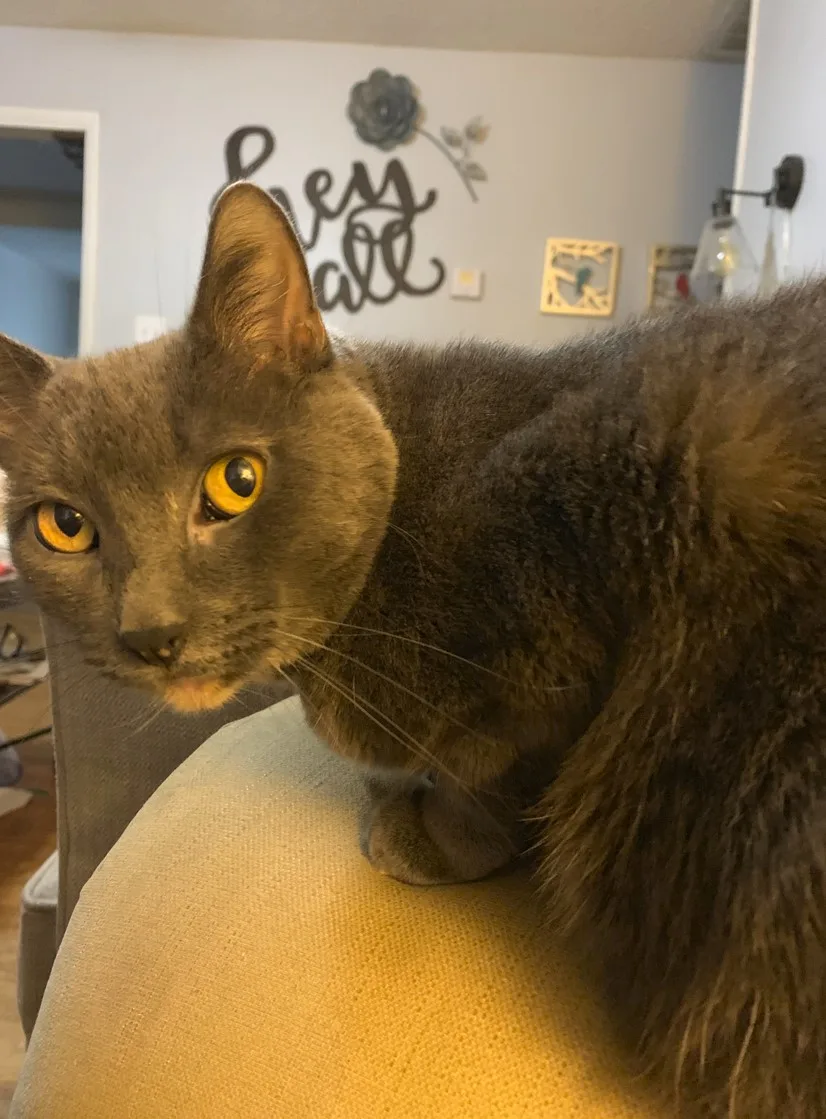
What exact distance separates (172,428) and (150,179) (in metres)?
3.01

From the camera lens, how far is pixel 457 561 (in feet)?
1.99

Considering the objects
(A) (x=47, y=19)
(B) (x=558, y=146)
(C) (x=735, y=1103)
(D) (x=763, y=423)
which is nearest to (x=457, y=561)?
(D) (x=763, y=423)

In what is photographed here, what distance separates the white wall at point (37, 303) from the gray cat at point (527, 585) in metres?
5.53

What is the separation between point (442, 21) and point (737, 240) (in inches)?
56.6

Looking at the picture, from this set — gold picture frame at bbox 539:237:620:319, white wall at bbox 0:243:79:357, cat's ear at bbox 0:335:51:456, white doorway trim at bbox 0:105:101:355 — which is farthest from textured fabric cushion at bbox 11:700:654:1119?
white wall at bbox 0:243:79:357

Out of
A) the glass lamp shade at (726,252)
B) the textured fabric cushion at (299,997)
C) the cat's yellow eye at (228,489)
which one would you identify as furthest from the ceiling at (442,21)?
the textured fabric cushion at (299,997)

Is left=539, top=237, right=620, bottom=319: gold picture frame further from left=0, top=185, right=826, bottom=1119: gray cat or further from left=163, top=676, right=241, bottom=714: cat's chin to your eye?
left=163, top=676, right=241, bottom=714: cat's chin

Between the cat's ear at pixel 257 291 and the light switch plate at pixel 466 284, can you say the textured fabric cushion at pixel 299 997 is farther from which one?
the light switch plate at pixel 466 284

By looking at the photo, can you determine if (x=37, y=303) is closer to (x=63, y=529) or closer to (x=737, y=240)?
(x=737, y=240)

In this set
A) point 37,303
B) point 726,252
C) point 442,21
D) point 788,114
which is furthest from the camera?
point 37,303

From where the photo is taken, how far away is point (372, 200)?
3125 mm

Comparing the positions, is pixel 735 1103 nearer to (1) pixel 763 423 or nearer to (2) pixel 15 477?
(1) pixel 763 423

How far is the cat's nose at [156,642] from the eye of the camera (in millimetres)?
595

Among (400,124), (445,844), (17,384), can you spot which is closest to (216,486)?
(17,384)
